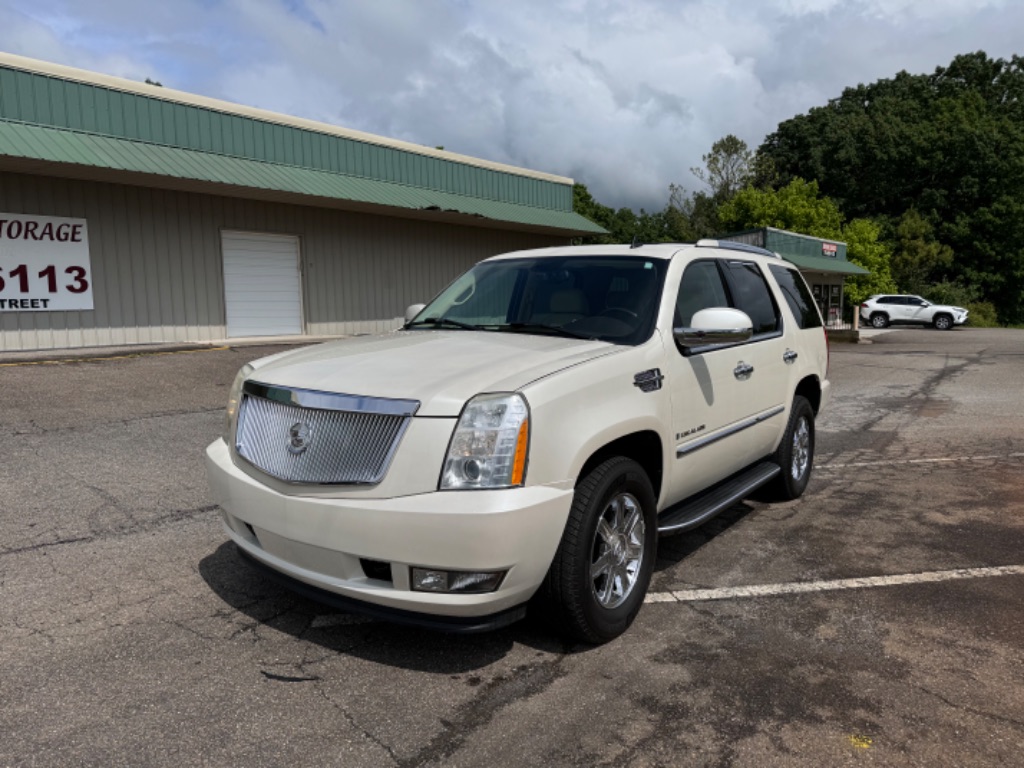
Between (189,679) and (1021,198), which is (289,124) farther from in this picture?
(1021,198)

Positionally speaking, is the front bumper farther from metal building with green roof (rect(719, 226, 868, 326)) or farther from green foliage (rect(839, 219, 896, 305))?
green foliage (rect(839, 219, 896, 305))

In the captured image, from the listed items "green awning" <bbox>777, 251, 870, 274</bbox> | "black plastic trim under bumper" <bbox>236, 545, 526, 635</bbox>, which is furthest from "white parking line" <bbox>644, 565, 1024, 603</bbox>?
"green awning" <bbox>777, 251, 870, 274</bbox>

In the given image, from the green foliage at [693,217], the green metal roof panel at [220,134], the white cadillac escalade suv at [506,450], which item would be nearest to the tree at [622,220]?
the green foliage at [693,217]

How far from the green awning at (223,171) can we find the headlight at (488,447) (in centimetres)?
1088

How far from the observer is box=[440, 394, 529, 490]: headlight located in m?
2.83

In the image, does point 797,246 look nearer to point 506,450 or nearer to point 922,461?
point 922,461

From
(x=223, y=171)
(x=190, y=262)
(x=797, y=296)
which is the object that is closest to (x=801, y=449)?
→ (x=797, y=296)

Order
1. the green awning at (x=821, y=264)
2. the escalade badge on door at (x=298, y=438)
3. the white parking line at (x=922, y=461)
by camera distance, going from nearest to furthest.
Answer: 1. the escalade badge on door at (x=298, y=438)
2. the white parking line at (x=922, y=461)
3. the green awning at (x=821, y=264)

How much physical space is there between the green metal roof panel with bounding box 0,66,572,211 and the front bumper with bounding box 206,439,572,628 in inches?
464

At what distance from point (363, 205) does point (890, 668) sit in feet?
49.3

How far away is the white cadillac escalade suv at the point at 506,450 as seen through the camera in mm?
2836

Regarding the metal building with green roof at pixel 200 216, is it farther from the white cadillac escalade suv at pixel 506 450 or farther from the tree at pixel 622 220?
the tree at pixel 622 220

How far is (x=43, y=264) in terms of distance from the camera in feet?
41.3

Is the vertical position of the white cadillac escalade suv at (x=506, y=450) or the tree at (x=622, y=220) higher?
the tree at (x=622, y=220)
